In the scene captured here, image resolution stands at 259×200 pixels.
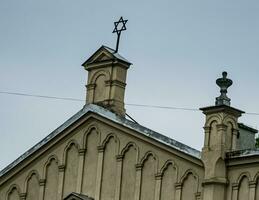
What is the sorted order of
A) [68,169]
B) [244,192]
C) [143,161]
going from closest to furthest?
[244,192] < [143,161] < [68,169]

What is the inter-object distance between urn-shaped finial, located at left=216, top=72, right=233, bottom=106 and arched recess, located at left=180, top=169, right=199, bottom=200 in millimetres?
2083

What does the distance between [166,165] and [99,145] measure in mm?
2854

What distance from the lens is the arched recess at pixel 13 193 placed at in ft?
121

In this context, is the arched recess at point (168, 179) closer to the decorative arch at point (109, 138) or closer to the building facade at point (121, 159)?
A: the building facade at point (121, 159)

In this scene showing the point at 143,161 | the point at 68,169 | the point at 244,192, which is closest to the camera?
the point at 244,192

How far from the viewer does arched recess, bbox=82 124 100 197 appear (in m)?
34.6

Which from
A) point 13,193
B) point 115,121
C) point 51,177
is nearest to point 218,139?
point 115,121

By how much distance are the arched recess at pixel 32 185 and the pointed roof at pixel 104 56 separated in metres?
3.79

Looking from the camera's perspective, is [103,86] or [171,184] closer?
[171,184]

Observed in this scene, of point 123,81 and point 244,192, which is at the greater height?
point 123,81

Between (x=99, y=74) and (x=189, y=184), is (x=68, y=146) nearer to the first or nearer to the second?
(x=99, y=74)

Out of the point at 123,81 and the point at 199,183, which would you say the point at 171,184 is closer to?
the point at 199,183

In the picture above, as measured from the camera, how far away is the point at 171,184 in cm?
3244

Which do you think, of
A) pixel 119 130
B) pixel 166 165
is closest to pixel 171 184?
pixel 166 165
